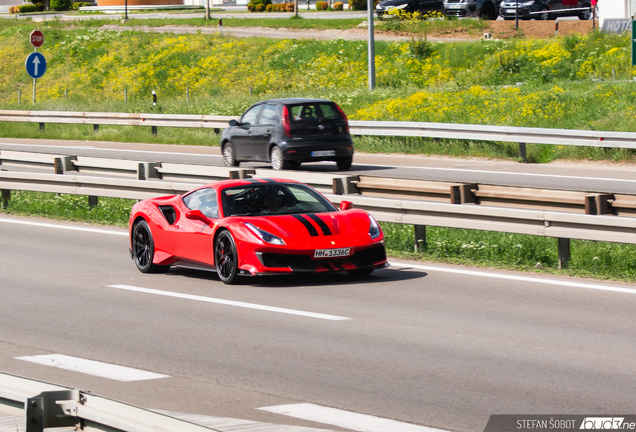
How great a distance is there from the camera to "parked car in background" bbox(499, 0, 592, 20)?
47125mm

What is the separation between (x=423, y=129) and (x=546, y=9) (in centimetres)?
2500

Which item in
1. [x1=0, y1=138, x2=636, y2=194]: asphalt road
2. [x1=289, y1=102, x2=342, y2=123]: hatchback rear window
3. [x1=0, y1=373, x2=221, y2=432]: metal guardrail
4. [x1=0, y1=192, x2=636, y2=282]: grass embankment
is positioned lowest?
[x1=0, y1=138, x2=636, y2=194]: asphalt road

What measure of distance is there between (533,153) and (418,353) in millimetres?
17548

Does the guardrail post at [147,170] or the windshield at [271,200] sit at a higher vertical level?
the windshield at [271,200]

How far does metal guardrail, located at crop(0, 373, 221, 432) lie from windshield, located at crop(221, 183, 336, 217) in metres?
6.76

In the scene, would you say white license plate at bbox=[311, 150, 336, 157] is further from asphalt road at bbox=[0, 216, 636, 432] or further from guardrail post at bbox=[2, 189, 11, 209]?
asphalt road at bbox=[0, 216, 636, 432]

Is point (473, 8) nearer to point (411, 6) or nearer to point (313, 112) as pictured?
point (411, 6)

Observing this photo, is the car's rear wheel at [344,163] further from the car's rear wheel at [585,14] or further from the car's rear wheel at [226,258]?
the car's rear wheel at [585,14]

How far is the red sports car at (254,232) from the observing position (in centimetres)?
1030

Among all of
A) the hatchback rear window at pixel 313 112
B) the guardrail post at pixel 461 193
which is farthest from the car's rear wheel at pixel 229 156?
the guardrail post at pixel 461 193

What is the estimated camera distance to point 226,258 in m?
10.7

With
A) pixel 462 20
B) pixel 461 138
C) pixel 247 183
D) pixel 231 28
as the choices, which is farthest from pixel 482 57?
pixel 247 183

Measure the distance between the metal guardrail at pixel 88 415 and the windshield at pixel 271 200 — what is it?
6.76 metres

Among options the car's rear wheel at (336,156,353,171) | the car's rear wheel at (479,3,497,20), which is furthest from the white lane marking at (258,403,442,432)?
the car's rear wheel at (479,3,497,20)
